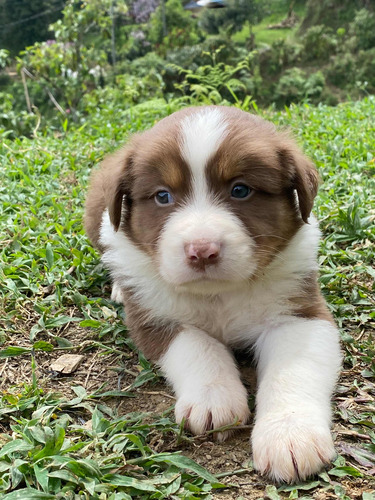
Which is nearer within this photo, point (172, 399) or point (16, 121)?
point (172, 399)

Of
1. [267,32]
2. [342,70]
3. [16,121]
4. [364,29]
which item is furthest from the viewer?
[267,32]

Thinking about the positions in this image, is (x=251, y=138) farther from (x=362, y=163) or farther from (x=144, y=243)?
(x=362, y=163)

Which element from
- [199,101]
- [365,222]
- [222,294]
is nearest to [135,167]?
[222,294]

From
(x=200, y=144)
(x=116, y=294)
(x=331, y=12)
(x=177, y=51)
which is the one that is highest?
(x=200, y=144)

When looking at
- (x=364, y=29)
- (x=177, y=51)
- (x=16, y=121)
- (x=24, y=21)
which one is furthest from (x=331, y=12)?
(x=16, y=121)

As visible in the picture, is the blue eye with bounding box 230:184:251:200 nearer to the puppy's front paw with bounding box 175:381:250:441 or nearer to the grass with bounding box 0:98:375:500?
the puppy's front paw with bounding box 175:381:250:441

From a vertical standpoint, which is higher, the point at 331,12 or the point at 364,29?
the point at 331,12

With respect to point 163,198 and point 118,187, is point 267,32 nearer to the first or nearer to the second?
point 118,187

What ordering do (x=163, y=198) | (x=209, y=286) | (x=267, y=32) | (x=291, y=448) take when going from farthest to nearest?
1. (x=267, y=32)
2. (x=163, y=198)
3. (x=209, y=286)
4. (x=291, y=448)
